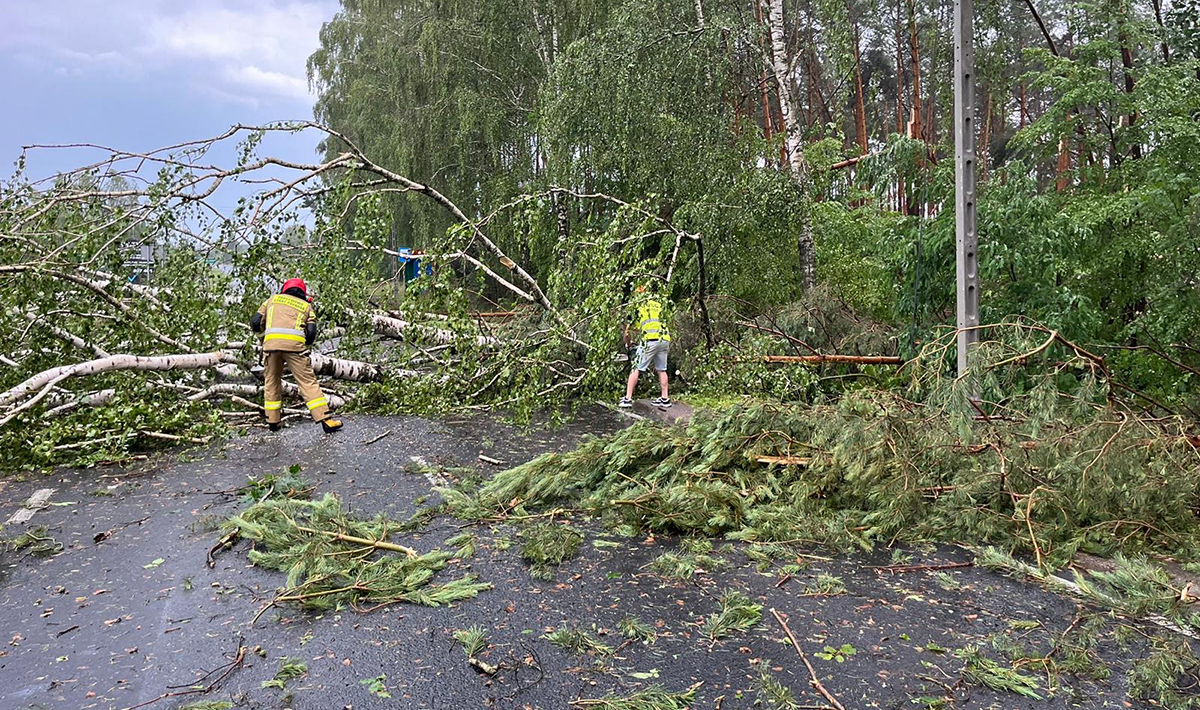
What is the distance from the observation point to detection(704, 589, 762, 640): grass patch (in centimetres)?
326

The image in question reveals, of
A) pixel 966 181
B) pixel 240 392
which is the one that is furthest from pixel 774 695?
pixel 240 392

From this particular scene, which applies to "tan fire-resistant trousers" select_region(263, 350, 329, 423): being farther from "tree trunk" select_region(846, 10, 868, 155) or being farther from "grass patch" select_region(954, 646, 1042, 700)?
"tree trunk" select_region(846, 10, 868, 155)

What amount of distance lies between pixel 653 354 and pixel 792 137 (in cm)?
491

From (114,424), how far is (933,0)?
18.9 metres

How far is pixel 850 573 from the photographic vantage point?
3936mm

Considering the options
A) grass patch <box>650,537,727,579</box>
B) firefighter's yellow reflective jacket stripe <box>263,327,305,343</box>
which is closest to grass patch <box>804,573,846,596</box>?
grass patch <box>650,537,727,579</box>

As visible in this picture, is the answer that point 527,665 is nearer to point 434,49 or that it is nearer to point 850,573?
point 850,573

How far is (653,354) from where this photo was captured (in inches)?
349

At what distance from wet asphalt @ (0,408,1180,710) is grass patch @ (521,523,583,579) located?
0.19 feet

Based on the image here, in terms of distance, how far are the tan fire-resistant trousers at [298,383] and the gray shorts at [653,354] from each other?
3270 mm

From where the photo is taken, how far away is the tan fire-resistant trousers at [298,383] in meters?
7.85

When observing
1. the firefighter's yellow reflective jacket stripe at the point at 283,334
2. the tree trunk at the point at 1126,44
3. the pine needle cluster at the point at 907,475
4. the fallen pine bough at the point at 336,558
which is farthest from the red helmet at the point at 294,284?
the tree trunk at the point at 1126,44

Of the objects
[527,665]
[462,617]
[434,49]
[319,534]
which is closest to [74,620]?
[319,534]

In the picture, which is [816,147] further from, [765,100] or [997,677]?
[997,677]
